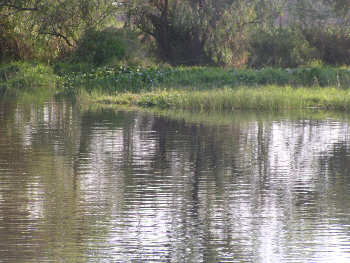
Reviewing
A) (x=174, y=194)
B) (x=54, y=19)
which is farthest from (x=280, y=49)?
(x=174, y=194)

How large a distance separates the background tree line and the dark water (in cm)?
2500

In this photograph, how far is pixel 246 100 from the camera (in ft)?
85.0

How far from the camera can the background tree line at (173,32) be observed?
4412 centimetres

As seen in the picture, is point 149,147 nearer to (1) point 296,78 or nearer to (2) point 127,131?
(2) point 127,131

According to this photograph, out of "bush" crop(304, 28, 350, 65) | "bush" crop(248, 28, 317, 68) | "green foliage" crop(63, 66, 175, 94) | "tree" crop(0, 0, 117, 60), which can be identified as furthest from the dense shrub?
"bush" crop(304, 28, 350, 65)

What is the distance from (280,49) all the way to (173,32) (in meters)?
5.75

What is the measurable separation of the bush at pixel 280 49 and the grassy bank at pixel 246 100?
15806 mm

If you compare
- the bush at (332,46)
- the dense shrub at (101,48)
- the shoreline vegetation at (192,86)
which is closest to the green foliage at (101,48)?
the dense shrub at (101,48)

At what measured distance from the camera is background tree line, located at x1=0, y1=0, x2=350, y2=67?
4412 centimetres

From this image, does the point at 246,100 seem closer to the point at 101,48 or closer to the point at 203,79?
the point at 203,79

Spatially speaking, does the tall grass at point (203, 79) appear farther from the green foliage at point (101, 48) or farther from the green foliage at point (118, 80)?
the green foliage at point (101, 48)

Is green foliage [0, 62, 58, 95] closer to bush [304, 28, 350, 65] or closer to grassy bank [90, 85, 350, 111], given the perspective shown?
grassy bank [90, 85, 350, 111]

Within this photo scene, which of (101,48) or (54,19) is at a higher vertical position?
(54,19)

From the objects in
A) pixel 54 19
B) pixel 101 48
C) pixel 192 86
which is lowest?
pixel 192 86
